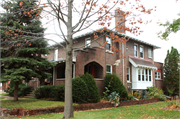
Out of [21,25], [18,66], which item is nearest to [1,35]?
[21,25]

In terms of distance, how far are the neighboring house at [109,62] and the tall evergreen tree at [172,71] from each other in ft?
5.53

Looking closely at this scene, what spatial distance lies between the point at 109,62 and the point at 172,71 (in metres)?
11.5

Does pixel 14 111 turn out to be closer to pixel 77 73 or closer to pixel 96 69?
pixel 77 73

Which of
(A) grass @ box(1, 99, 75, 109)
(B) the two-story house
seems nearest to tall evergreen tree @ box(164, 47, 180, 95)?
(B) the two-story house

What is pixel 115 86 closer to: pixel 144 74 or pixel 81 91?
pixel 81 91

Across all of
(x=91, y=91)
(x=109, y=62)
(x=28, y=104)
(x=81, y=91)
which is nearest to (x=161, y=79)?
(x=109, y=62)

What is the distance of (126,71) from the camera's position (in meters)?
19.4

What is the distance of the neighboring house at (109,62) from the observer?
52.5ft

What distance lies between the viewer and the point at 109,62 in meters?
18.0

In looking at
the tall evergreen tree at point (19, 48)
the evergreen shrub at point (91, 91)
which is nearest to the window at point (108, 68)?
the evergreen shrub at point (91, 91)

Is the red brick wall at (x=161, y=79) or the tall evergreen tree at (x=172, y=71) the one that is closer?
the tall evergreen tree at (x=172, y=71)

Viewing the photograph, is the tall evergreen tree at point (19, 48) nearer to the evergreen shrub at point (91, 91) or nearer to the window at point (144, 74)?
the evergreen shrub at point (91, 91)

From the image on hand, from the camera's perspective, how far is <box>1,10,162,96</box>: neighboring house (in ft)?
52.5

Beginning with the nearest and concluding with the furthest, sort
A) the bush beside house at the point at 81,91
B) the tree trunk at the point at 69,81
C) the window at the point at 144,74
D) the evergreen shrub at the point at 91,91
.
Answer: the tree trunk at the point at 69,81
the bush beside house at the point at 81,91
the evergreen shrub at the point at 91,91
the window at the point at 144,74
